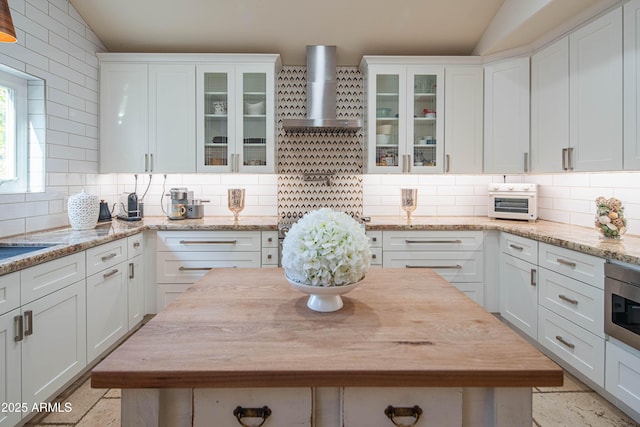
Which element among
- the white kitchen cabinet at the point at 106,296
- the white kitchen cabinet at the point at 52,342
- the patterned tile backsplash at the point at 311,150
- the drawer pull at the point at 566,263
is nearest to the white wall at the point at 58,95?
the white kitchen cabinet at the point at 106,296

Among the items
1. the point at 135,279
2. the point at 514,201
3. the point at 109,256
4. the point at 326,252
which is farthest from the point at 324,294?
the point at 514,201

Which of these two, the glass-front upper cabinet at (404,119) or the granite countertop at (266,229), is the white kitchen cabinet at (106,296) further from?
the glass-front upper cabinet at (404,119)

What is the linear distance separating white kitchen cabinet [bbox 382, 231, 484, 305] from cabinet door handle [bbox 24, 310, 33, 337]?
7.71 feet

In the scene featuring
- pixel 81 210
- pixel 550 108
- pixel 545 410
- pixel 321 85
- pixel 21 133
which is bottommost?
pixel 545 410

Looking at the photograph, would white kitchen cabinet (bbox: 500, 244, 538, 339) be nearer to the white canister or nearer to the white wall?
the white canister

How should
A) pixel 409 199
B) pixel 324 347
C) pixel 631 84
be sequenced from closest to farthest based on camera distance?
1. pixel 324 347
2. pixel 631 84
3. pixel 409 199

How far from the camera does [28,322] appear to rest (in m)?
1.75

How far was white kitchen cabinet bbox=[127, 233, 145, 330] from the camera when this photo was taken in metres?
2.80

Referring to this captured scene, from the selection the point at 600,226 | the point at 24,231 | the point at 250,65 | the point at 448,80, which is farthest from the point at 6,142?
the point at 600,226

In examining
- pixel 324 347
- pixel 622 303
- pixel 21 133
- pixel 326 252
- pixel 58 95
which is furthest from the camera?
pixel 58 95

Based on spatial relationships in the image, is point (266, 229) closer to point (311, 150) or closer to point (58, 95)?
point (311, 150)

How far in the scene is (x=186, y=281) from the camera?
3.09m

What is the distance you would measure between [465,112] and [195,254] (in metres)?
2.72

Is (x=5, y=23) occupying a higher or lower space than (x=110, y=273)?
higher
